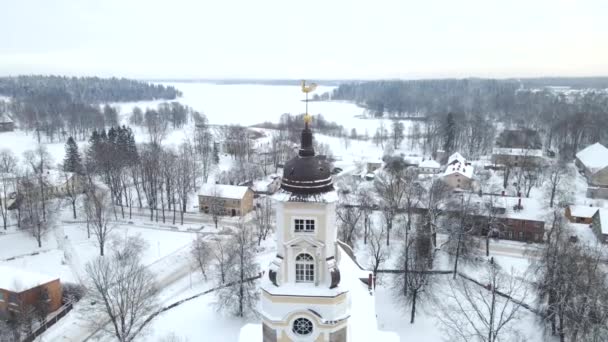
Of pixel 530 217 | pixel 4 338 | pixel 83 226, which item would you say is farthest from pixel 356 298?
pixel 83 226

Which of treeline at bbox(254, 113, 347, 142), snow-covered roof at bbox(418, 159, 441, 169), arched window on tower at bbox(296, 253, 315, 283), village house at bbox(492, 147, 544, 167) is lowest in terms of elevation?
snow-covered roof at bbox(418, 159, 441, 169)

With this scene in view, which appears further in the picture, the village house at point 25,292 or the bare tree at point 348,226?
the bare tree at point 348,226

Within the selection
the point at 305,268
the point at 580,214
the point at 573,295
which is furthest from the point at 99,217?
the point at 580,214

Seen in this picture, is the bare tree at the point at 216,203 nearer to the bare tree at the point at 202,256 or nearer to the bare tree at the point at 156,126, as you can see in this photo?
the bare tree at the point at 202,256

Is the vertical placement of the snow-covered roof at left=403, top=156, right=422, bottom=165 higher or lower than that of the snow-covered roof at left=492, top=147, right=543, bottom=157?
lower

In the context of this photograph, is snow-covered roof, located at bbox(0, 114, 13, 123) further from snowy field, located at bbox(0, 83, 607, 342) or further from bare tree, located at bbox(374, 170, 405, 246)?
bare tree, located at bbox(374, 170, 405, 246)

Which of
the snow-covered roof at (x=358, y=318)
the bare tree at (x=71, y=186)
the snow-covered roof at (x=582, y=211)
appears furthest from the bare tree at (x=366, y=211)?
the bare tree at (x=71, y=186)

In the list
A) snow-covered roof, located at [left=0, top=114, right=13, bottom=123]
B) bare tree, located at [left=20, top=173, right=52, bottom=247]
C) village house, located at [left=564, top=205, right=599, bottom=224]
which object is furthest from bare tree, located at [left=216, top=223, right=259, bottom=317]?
snow-covered roof, located at [left=0, top=114, right=13, bottom=123]

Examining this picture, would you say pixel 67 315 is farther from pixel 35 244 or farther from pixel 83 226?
pixel 83 226
